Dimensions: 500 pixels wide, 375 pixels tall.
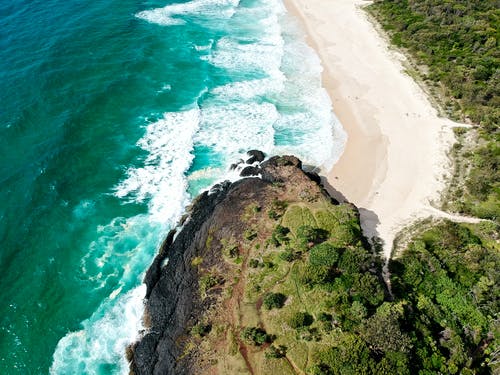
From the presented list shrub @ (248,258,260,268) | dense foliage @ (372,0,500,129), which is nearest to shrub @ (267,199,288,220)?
shrub @ (248,258,260,268)

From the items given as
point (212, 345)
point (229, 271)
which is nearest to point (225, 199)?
point (229, 271)

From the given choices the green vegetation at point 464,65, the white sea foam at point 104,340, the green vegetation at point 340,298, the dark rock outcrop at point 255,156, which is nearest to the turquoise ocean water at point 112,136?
the white sea foam at point 104,340

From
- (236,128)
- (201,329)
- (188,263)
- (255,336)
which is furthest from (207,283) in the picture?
(236,128)

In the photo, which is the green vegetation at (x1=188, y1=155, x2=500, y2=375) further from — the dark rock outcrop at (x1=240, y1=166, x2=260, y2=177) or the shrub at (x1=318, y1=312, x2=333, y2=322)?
the dark rock outcrop at (x1=240, y1=166, x2=260, y2=177)

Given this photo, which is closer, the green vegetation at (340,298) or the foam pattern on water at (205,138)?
the green vegetation at (340,298)

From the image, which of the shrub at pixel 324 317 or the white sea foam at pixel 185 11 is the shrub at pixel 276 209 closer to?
the shrub at pixel 324 317

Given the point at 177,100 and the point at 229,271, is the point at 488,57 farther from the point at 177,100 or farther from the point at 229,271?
the point at 229,271
